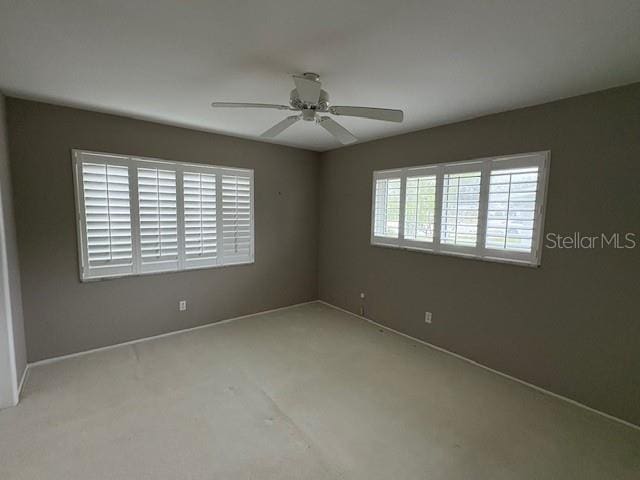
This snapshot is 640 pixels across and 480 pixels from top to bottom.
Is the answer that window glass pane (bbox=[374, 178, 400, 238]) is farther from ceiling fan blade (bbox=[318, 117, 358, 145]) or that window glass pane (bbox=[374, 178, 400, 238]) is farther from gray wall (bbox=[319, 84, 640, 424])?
ceiling fan blade (bbox=[318, 117, 358, 145])

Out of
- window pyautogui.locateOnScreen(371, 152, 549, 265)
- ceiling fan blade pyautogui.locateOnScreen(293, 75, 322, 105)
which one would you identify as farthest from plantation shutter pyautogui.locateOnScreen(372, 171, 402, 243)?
ceiling fan blade pyautogui.locateOnScreen(293, 75, 322, 105)

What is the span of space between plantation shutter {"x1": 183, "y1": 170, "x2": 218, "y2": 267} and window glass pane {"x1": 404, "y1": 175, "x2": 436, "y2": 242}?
94.4 inches

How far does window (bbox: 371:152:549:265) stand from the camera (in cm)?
253

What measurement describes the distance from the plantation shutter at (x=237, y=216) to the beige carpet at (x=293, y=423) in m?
1.35

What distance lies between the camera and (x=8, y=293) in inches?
84.6

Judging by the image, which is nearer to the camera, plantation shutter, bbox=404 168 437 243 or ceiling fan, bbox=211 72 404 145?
ceiling fan, bbox=211 72 404 145

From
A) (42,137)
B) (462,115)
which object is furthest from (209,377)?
(462,115)

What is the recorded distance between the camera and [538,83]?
2.08m

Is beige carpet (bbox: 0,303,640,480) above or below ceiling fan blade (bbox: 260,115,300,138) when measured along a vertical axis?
below

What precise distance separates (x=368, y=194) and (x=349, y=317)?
1.76 metres

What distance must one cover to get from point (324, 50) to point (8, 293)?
2795mm

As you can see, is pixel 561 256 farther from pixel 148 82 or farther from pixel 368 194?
pixel 148 82

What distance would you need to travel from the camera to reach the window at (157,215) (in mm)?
2922

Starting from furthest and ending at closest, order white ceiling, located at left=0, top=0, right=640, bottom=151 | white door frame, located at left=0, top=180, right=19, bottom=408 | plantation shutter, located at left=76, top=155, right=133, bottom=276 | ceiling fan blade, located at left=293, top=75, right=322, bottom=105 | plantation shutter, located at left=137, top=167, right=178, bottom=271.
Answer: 1. plantation shutter, located at left=137, top=167, right=178, bottom=271
2. plantation shutter, located at left=76, top=155, right=133, bottom=276
3. white door frame, located at left=0, top=180, right=19, bottom=408
4. ceiling fan blade, located at left=293, top=75, right=322, bottom=105
5. white ceiling, located at left=0, top=0, right=640, bottom=151
